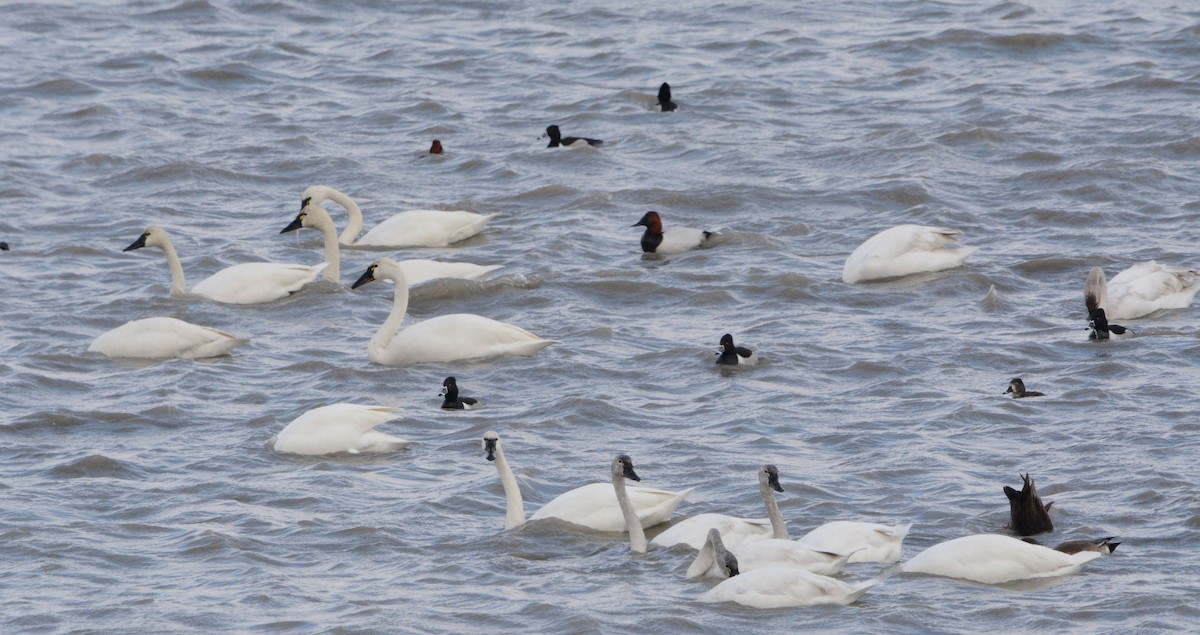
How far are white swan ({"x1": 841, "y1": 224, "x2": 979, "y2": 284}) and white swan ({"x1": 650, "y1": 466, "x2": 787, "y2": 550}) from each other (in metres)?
5.28

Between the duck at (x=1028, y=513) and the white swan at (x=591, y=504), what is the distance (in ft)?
4.96

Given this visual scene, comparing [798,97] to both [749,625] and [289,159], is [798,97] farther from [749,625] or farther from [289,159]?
[749,625]

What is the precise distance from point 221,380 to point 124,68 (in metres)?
11.7

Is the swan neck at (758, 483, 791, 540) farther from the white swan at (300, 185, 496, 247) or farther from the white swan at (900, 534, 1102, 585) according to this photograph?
the white swan at (300, 185, 496, 247)

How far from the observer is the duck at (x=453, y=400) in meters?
11.5

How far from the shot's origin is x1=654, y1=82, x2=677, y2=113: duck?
1992 cm

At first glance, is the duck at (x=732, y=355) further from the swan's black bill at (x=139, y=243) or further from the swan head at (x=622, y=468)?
the swan's black bill at (x=139, y=243)

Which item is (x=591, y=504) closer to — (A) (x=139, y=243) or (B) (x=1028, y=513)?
(B) (x=1028, y=513)

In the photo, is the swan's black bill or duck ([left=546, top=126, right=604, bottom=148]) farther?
duck ([left=546, top=126, right=604, bottom=148])

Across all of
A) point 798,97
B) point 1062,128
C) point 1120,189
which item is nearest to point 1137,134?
point 1062,128

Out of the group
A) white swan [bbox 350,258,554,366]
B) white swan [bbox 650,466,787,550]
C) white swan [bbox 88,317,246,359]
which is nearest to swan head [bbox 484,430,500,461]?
white swan [bbox 650,466,787,550]

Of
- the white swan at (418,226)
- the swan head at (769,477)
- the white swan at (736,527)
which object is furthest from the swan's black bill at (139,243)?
the swan head at (769,477)

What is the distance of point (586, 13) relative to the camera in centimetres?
2519

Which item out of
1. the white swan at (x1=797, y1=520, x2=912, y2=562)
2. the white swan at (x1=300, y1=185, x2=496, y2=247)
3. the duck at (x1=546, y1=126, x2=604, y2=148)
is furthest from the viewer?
the duck at (x1=546, y1=126, x2=604, y2=148)
